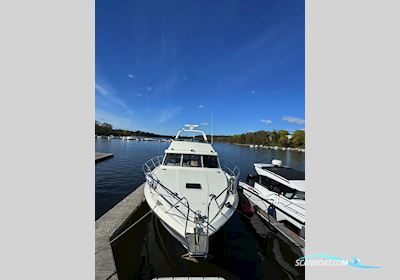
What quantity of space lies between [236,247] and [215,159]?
3.36 m

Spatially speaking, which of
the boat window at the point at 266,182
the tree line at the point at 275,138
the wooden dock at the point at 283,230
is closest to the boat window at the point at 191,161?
the wooden dock at the point at 283,230

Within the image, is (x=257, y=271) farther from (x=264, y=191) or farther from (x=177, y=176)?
(x=264, y=191)

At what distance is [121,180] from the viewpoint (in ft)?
54.6

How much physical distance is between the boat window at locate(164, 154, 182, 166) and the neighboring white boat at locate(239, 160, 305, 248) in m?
4.47

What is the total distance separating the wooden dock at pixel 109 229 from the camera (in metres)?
4.49

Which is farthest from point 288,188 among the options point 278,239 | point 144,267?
point 144,267

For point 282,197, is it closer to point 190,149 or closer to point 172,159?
point 190,149

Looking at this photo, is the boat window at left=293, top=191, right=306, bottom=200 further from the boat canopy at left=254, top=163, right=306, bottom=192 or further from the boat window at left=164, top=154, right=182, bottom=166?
the boat window at left=164, top=154, right=182, bottom=166

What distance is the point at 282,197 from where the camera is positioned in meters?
8.73

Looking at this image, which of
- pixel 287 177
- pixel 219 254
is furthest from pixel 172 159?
pixel 287 177

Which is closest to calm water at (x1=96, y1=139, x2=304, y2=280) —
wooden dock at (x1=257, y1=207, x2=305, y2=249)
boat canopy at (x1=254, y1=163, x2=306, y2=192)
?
wooden dock at (x1=257, y1=207, x2=305, y2=249)

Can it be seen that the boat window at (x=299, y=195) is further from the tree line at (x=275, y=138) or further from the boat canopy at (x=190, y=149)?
the tree line at (x=275, y=138)

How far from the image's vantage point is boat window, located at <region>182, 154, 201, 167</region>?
8305 mm

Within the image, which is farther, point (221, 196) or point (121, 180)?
point (121, 180)
